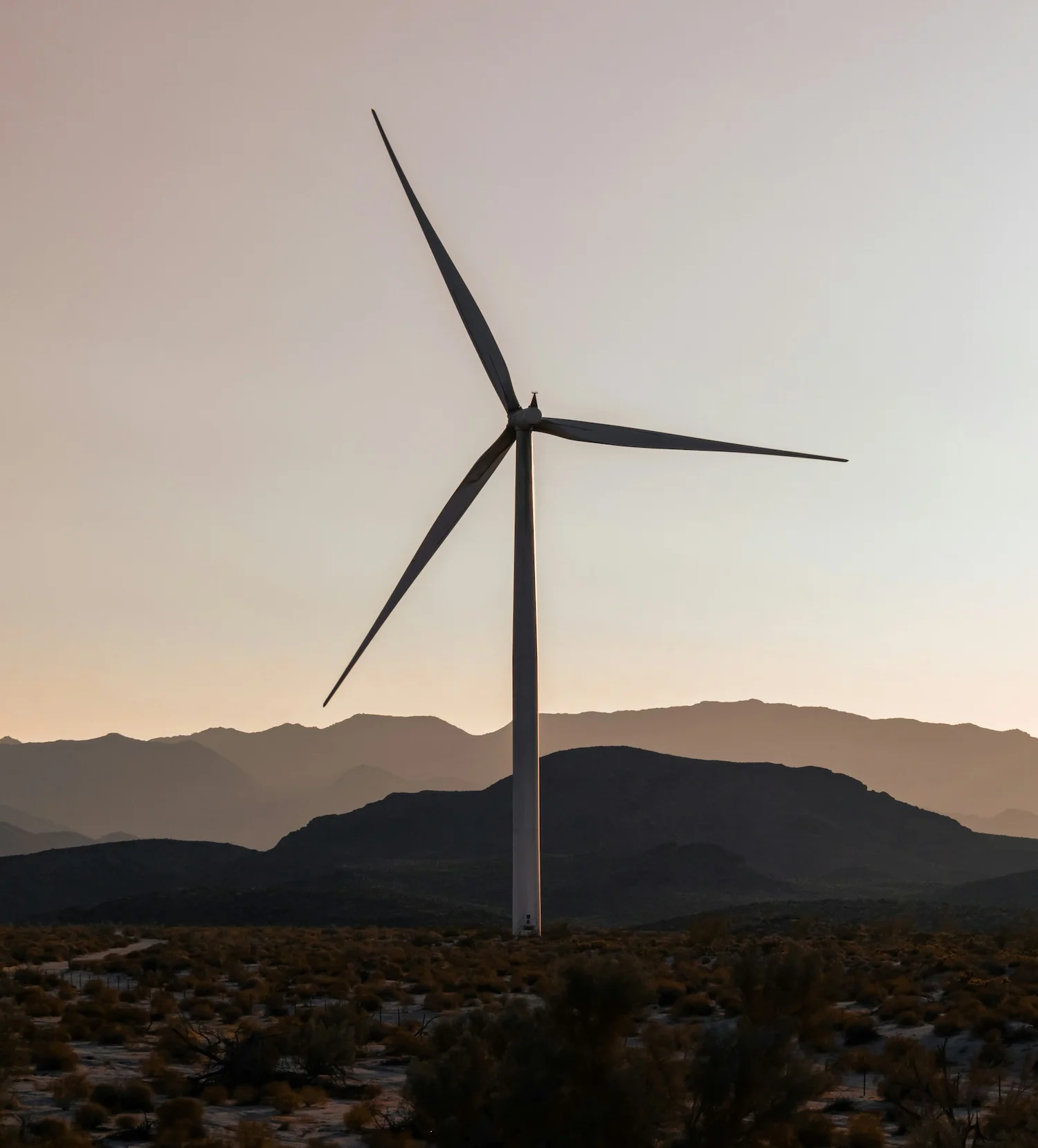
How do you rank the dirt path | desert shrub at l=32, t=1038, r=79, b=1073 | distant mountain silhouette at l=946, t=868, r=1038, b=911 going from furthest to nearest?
distant mountain silhouette at l=946, t=868, r=1038, b=911, the dirt path, desert shrub at l=32, t=1038, r=79, b=1073

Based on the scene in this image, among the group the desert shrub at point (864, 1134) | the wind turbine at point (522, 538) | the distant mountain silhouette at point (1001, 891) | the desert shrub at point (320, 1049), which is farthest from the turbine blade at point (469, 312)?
the distant mountain silhouette at point (1001, 891)

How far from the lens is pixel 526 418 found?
1950 inches

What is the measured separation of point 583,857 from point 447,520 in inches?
3805

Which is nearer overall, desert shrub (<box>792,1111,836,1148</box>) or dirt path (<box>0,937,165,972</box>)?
desert shrub (<box>792,1111,836,1148</box>)

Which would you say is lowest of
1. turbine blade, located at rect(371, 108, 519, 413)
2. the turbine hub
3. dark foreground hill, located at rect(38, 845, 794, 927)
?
dark foreground hill, located at rect(38, 845, 794, 927)

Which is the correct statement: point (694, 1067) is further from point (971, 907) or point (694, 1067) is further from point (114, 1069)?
point (971, 907)

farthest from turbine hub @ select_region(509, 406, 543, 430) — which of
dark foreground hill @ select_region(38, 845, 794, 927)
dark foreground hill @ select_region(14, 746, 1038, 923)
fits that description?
dark foreground hill @ select_region(14, 746, 1038, 923)

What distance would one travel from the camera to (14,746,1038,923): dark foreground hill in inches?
4090

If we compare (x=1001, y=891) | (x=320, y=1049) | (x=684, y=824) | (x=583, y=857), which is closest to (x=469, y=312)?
(x=320, y=1049)

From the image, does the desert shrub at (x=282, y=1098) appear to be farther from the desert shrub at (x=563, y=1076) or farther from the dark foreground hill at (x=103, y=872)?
the dark foreground hill at (x=103, y=872)

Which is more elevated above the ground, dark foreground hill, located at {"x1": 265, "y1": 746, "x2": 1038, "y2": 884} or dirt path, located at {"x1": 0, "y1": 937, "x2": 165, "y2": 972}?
dark foreground hill, located at {"x1": 265, "y1": 746, "x2": 1038, "y2": 884}

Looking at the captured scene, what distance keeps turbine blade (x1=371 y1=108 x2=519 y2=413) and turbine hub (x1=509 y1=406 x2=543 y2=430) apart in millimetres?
852

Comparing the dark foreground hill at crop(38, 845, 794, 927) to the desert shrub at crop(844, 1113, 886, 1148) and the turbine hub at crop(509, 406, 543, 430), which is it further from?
the desert shrub at crop(844, 1113, 886, 1148)

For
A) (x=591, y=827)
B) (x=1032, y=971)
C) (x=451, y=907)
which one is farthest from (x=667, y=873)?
(x=1032, y=971)
